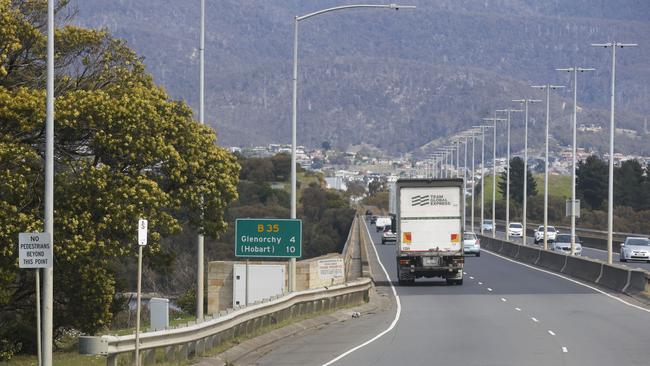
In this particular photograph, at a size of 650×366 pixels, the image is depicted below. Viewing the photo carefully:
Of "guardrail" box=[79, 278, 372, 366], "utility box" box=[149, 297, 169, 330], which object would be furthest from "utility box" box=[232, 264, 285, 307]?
"utility box" box=[149, 297, 169, 330]

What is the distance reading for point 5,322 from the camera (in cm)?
3438

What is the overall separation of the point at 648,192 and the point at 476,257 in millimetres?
82275

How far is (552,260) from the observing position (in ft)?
218

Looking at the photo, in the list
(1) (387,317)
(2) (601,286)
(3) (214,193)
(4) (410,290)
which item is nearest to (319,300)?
(1) (387,317)

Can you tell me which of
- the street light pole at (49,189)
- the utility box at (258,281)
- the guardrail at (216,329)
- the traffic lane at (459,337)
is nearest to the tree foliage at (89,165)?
the guardrail at (216,329)

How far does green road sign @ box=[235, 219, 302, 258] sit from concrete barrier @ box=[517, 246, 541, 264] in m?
37.0

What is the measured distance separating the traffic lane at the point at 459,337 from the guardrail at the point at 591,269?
499 cm

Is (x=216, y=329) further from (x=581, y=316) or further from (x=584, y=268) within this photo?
(x=584, y=268)

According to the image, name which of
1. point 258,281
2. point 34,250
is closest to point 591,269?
point 258,281

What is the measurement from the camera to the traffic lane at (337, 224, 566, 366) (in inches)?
1021

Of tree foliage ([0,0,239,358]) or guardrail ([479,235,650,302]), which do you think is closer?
tree foliage ([0,0,239,358])

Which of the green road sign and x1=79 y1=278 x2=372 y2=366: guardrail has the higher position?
the green road sign

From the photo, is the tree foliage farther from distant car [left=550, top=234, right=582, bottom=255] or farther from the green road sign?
distant car [left=550, top=234, right=582, bottom=255]

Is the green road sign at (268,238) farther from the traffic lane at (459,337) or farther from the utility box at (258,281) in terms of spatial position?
the utility box at (258,281)
